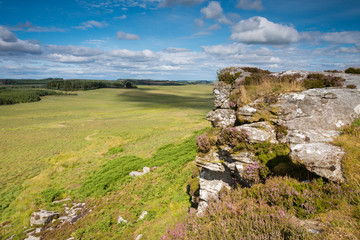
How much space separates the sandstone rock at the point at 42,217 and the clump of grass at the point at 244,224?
44.6 ft

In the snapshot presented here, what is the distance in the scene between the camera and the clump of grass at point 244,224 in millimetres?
4709

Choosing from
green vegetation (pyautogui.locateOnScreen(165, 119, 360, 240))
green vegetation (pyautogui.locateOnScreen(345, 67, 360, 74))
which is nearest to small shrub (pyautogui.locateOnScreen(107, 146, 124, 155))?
green vegetation (pyautogui.locateOnScreen(165, 119, 360, 240))

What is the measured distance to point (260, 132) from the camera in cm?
824

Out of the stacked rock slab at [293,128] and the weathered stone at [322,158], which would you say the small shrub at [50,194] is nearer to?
the stacked rock slab at [293,128]

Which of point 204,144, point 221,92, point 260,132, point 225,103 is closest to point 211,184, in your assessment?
point 204,144

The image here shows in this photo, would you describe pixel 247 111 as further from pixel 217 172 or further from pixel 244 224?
pixel 244 224

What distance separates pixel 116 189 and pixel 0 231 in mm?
8701

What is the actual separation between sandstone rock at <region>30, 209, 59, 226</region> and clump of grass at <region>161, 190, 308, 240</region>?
13603 mm

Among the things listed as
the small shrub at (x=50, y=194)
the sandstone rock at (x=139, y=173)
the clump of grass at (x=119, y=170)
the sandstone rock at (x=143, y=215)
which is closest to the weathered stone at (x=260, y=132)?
the sandstone rock at (x=143, y=215)

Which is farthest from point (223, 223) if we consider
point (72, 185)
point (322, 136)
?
point (72, 185)

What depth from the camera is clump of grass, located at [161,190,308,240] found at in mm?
4709

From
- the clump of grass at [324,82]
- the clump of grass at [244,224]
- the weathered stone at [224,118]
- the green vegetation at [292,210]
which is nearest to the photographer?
the green vegetation at [292,210]

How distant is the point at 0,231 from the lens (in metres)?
14.0

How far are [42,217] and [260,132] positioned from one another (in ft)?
57.9
